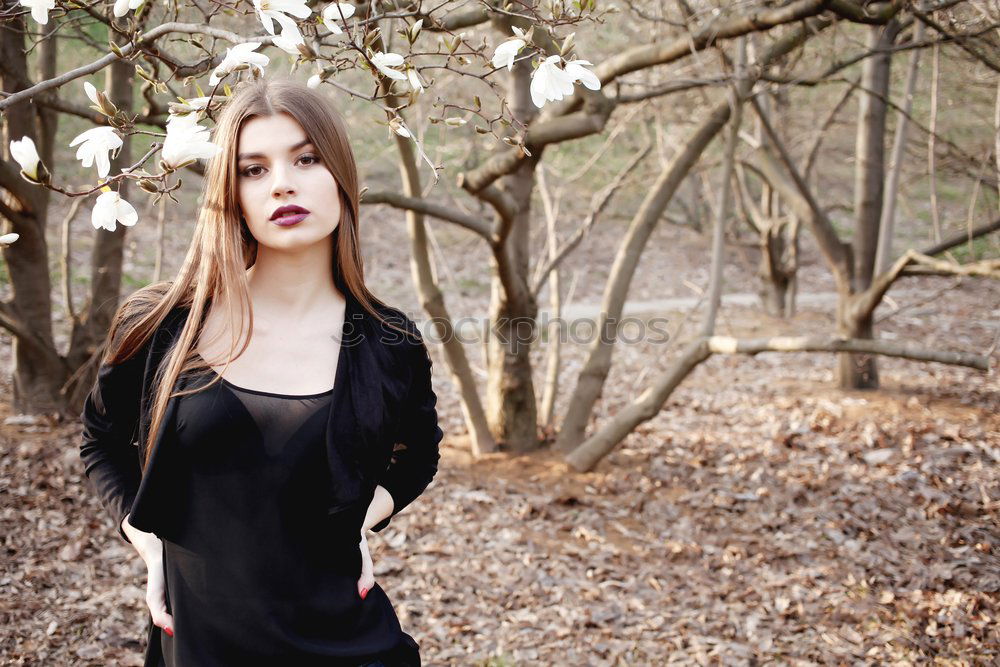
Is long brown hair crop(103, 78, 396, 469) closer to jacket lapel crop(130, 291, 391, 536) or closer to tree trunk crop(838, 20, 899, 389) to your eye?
jacket lapel crop(130, 291, 391, 536)

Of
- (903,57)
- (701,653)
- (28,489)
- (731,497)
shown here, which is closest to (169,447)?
(701,653)

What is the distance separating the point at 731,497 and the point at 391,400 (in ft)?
12.3

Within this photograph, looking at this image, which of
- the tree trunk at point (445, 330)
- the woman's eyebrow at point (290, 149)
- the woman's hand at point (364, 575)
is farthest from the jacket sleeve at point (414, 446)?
the tree trunk at point (445, 330)

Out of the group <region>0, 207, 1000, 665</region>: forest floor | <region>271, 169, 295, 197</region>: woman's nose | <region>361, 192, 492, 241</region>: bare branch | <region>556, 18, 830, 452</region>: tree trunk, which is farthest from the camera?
<region>556, 18, 830, 452</region>: tree trunk

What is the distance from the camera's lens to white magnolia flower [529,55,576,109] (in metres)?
1.53

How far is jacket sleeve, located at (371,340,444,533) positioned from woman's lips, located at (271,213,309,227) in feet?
1.37

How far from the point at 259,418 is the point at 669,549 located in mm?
3263

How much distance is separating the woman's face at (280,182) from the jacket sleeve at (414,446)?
16.2 inches

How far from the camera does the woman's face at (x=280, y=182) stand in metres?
1.57

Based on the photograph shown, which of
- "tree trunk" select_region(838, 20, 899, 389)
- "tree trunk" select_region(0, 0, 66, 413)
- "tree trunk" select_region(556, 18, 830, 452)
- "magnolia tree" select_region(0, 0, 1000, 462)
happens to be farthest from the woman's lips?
"tree trunk" select_region(838, 20, 899, 389)

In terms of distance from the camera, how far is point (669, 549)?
4.28 meters

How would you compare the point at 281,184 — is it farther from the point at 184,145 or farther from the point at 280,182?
the point at 184,145

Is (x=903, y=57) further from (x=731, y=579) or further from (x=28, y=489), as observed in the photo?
(x=28, y=489)

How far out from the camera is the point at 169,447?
1496mm
